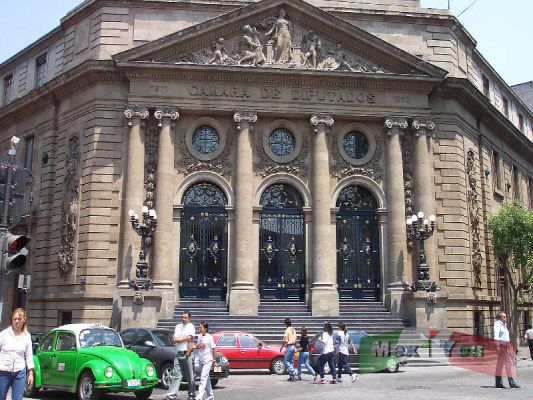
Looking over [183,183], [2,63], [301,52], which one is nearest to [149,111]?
[183,183]

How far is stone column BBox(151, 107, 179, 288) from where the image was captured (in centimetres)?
2742

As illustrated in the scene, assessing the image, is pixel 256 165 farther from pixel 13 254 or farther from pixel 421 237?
pixel 13 254

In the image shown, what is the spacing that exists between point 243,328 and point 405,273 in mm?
8495

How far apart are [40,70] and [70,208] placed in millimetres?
12221

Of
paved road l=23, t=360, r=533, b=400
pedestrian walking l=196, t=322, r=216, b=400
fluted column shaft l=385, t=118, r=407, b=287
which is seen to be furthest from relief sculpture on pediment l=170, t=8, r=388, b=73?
pedestrian walking l=196, t=322, r=216, b=400

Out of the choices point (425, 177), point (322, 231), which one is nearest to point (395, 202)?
point (425, 177)

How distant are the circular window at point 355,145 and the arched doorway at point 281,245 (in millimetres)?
3570

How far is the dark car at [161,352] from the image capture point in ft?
57.1

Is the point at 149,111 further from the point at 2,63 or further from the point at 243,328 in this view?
the point at 2,63

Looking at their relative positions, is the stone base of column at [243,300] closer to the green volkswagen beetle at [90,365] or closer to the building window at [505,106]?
the green volkswagen beetle at [90,365]

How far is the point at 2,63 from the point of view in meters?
40.1

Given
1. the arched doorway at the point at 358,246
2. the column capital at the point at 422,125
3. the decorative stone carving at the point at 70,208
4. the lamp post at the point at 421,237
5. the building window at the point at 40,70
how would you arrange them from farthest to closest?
the building window at the point at 40,70
the column capital at the point at 422,125
the arched doorway at the point at 358,246
the decorative stone carving at the point at 70,208
the lamp post at the point at 421,237

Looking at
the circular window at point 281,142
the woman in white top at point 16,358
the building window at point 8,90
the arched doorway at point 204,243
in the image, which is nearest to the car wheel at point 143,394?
the woman in white top at point 16,358

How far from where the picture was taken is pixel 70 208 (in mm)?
29141
